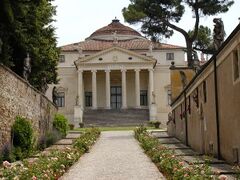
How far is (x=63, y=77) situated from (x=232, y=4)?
35.9 metres

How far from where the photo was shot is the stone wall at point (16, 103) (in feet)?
53.8

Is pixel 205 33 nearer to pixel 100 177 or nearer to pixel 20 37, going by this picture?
pixel 20 37

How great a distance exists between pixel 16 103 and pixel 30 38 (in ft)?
28.0

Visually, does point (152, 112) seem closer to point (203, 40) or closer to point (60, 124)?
point (203, 40)

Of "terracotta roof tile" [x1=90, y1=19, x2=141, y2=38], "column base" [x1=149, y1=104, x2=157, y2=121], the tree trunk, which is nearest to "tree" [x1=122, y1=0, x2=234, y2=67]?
the tree trunk

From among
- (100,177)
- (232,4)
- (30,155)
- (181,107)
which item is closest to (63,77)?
(232,4)

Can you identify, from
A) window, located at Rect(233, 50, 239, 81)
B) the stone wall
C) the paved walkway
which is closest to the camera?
the paved walkway

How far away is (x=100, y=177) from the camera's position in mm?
12719

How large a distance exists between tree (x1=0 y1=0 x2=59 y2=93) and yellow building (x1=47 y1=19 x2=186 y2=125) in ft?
97.3

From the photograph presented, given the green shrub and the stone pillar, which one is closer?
the green shrub

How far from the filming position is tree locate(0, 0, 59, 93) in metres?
17.8

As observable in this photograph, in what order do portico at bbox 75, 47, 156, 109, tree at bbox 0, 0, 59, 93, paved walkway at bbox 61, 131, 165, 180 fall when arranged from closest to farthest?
paved walkway at bbox 61, 131, 165, 180 < tree at bbox 0, 0, 59, 93 < portico at bbox 75, 47, 156, 109

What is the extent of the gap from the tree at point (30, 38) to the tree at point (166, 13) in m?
8.65

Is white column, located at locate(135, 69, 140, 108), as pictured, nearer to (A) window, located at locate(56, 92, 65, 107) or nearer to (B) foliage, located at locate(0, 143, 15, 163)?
(A) window, located at locate(56, 92, 65, 107)
